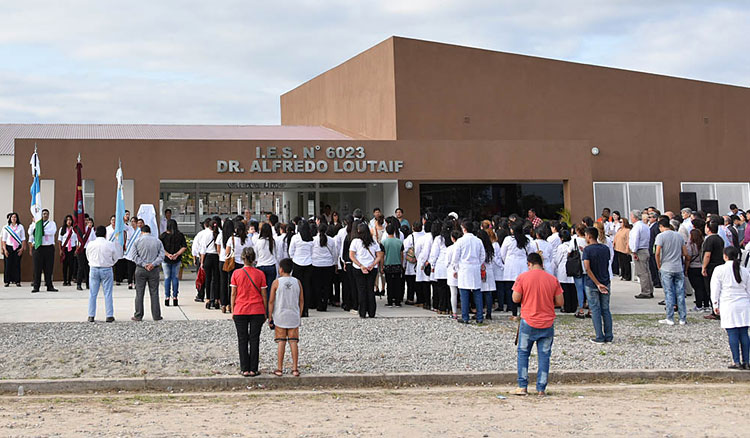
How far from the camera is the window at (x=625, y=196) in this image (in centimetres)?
2447

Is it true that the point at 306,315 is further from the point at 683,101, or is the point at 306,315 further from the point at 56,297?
the point at 683,101

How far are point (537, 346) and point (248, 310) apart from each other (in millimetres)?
3274

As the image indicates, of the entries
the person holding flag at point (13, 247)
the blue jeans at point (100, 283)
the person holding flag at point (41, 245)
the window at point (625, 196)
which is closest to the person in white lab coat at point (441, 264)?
the blue jeans at point (100, 283)

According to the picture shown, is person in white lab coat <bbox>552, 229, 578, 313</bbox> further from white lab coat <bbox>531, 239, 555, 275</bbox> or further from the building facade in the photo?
the building facade

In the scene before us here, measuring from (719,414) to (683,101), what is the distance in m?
21.7

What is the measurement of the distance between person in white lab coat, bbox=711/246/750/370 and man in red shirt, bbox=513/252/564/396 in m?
2.64

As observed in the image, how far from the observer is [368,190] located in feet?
74.3

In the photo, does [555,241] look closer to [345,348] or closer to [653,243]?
[653,243]

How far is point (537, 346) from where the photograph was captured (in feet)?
24.9

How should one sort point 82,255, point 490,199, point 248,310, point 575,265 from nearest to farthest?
point 248,310 < point 575,265 < point 82,255 < point 490,199

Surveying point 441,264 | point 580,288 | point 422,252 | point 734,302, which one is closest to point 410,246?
point 422,252

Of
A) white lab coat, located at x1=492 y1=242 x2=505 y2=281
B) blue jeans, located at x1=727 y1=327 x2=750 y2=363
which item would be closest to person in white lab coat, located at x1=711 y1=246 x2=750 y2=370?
blue jeans, located at x1=727 y1=327 x2=750 y2=363

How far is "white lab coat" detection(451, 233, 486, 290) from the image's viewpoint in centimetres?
1128

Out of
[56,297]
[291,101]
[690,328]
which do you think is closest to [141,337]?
[56,297]
